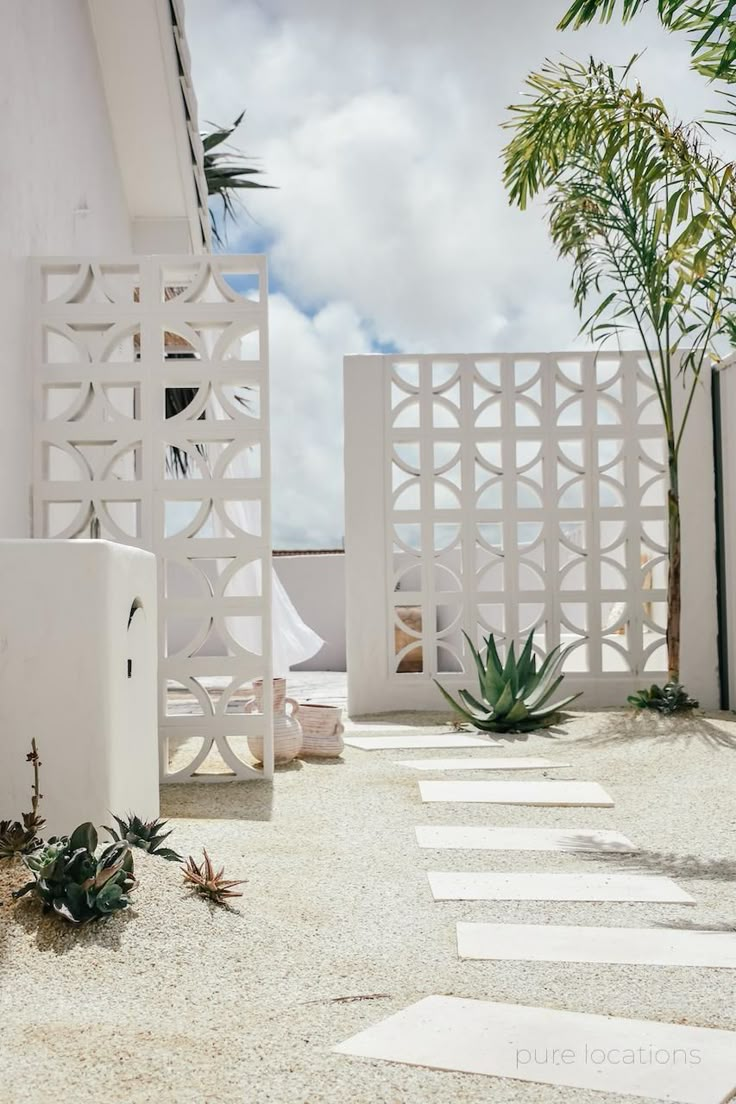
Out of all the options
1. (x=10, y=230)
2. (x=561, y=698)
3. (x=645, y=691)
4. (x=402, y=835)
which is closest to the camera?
(x=402, y=835)

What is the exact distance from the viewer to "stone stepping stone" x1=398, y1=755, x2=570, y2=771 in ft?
16.4

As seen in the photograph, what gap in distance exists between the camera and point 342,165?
13633mm

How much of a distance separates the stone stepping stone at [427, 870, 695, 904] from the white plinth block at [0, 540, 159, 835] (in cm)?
104

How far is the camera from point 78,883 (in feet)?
8.09

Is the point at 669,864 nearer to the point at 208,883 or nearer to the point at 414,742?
the point at 208,883

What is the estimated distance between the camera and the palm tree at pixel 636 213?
4.70 metres

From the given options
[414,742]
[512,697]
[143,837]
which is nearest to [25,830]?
[143,837]

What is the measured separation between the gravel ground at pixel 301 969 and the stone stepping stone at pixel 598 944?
5 cm

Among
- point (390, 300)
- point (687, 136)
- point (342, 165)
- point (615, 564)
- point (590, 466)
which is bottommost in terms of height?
point (615, 564)

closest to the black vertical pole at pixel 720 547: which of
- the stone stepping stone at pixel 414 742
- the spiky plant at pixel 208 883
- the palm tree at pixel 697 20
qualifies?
the stone stepping stone at pixel 414 742

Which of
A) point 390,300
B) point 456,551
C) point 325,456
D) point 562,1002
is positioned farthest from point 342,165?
point 562,1002

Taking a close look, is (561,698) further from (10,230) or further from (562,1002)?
(562,1002)

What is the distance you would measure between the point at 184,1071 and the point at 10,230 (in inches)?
143

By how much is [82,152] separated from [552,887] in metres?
4.61
